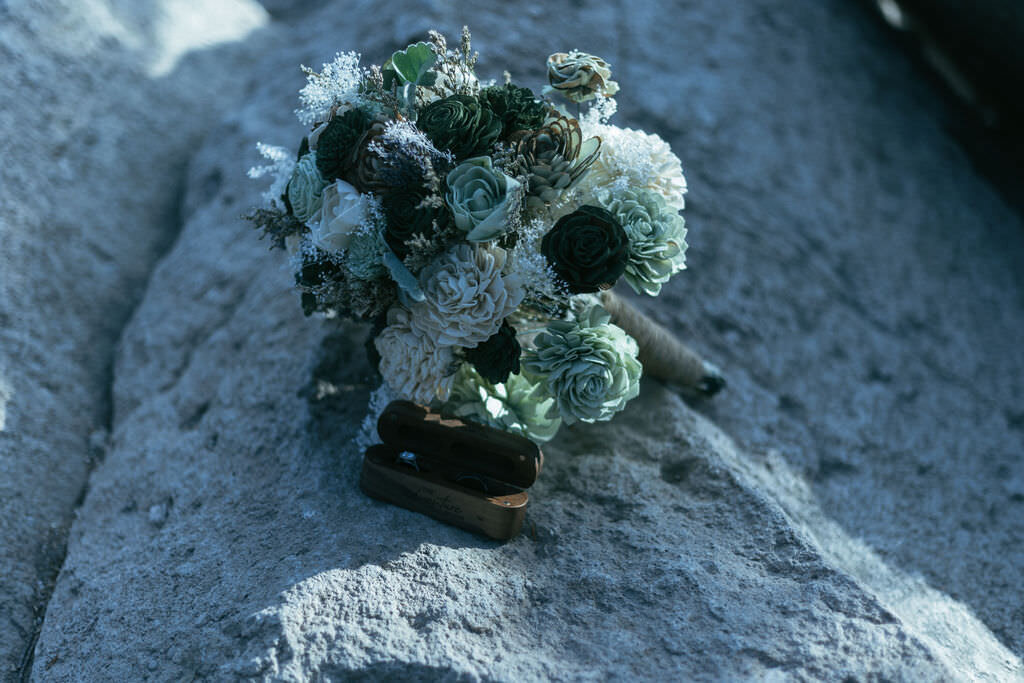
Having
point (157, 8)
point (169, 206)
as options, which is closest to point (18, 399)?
point (169, 206)

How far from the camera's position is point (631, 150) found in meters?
2.17

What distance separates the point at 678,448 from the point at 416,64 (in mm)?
1356

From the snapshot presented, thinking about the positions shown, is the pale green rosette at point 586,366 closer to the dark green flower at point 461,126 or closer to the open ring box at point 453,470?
the open ring box at point 453,470

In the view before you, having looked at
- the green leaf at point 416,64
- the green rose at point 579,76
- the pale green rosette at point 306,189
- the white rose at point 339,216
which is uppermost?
the green rose at point 579,76

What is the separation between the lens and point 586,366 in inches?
80.7

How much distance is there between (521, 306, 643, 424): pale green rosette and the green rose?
1.95 ft

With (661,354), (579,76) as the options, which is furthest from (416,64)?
(661,354)

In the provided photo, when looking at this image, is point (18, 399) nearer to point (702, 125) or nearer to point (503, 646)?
point (503, 646)

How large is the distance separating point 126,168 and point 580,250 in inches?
97.1

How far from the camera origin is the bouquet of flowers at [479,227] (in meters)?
1.97

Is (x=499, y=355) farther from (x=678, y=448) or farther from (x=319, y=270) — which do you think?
(x=678, y=448)

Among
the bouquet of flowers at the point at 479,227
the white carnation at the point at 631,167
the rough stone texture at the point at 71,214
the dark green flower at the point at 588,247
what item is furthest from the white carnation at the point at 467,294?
the rough stone texture at the point at 71,214

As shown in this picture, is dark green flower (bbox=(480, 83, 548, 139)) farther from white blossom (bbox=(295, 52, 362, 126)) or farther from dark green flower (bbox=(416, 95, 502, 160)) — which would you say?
white blossom (bbox=(295, 52, 362, 126))

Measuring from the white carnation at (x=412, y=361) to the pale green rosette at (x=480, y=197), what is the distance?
30cm
